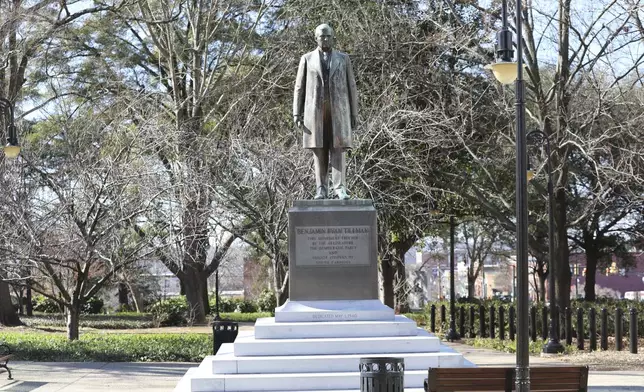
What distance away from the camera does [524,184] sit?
1118 cm

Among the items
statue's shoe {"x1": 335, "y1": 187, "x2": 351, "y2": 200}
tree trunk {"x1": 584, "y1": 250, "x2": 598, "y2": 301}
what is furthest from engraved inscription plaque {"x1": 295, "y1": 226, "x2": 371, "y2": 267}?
tree trunk {"x1": 584, "y1": 250, "x2": 598, "y2": 301}

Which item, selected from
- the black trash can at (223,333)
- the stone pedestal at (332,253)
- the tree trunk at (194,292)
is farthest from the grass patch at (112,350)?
the tree trunk at (194,292)

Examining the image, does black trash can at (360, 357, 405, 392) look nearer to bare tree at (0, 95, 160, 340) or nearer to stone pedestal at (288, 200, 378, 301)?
stone pedestal at (288, 200, 378, 301)

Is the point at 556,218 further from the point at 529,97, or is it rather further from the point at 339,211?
the point at 339,211

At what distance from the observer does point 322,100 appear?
14.8m

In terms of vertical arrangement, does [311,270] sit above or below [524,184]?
below

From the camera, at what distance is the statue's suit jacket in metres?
14.7

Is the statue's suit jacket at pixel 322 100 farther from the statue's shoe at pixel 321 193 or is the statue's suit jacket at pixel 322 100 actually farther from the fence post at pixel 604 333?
the fence post at pixel 604 333

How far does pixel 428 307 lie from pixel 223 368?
26.8 metres

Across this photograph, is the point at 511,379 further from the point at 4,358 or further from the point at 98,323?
the point at 98,323

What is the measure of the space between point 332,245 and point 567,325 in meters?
12.4

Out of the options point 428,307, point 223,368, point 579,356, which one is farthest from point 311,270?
point 428,307

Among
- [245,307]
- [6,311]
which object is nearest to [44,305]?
[245,307]

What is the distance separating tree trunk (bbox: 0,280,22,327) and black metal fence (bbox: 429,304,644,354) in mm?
15904
